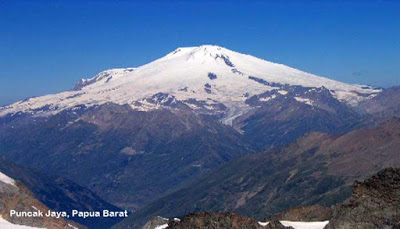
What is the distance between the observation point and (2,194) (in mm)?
196375

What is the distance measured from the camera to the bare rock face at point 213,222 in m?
115

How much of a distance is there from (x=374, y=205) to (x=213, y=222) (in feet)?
92.7

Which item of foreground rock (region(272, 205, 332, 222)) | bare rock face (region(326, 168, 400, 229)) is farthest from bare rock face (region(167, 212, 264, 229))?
foreground rock (region(272, 205, 332, 222))

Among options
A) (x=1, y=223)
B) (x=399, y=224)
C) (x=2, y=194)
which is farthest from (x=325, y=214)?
(x=2, y=194)

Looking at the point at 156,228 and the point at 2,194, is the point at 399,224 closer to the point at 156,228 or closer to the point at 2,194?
the point at 156,228

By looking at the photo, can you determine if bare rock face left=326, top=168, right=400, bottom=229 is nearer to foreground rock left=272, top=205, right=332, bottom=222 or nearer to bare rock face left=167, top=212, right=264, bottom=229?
bare rock face left=167, top=212, right=264, bottom=229

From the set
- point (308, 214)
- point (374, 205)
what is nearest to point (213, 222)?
point (374, 205)

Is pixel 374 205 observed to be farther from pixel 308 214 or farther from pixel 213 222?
pixel 308 214

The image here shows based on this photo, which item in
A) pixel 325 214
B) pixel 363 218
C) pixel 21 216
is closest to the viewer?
pixel 363 218

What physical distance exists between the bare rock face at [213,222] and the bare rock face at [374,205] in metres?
18.7

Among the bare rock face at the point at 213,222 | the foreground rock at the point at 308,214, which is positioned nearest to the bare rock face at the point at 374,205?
the bare rock face at the point at 213,222

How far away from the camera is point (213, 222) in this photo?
381ft

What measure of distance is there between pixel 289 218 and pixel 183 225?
56868 mm

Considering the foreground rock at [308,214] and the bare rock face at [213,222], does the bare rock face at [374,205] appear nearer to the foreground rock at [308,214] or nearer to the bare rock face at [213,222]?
the bare rock face at [213,222]
